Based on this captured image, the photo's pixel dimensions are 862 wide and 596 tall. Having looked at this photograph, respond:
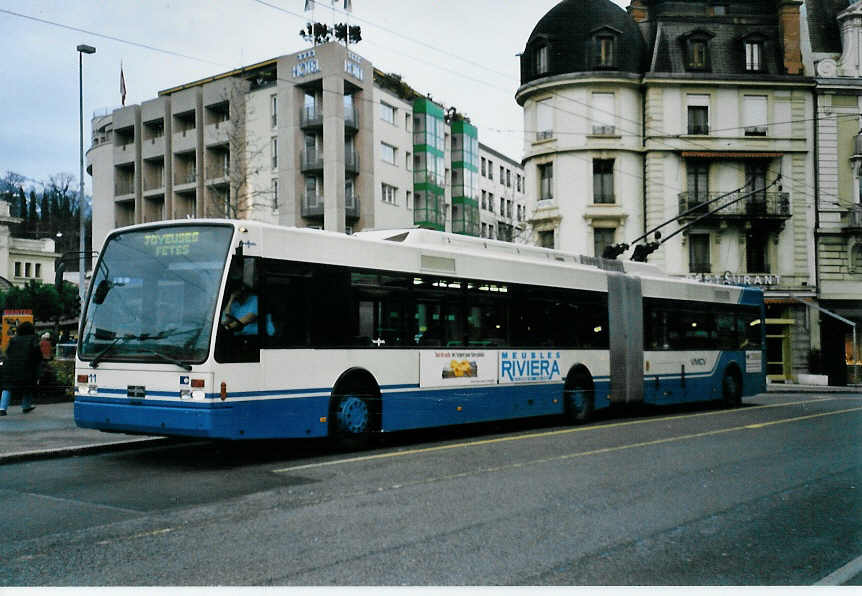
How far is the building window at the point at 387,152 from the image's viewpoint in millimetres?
52600

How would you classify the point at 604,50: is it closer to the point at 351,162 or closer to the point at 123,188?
the point at 351,162

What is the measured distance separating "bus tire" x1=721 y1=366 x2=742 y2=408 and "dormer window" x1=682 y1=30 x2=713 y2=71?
54.7 feet

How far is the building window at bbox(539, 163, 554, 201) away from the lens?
35344 millimetres

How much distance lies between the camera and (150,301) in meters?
10.9

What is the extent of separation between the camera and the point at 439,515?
7797mm

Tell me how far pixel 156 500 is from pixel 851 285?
16982 mm

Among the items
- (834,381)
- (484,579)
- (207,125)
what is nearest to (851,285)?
(834,381)

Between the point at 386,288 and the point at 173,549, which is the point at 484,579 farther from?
the point at 386,288

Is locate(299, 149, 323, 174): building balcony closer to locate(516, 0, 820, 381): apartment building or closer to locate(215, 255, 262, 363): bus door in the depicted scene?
locate(516, 0, 820, 381): apartment building

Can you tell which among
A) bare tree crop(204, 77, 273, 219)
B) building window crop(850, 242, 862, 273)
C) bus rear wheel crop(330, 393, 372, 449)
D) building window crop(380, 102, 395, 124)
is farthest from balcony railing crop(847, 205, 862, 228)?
building window crop(380, 102, 395, 124)

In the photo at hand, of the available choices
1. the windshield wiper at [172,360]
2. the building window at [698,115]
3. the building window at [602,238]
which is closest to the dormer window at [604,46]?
the building window at [602,238]

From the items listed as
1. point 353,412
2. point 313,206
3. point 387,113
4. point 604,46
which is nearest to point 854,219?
point 604,46

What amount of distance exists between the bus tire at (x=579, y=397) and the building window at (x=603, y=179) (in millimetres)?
17438

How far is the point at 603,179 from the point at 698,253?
4658mm
